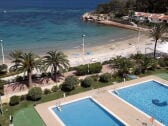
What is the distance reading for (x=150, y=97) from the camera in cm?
2988

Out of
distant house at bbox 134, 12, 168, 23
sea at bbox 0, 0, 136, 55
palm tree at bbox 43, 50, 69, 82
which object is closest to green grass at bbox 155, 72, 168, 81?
palm tree at bbox 43, 50, 69, 82

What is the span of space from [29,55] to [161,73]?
18.6 meters

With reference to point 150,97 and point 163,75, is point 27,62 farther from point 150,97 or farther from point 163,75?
point 163,75

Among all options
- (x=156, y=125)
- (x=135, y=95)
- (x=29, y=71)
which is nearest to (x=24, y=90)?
(x=29, y=71)

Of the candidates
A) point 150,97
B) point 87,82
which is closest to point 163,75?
point 150,97

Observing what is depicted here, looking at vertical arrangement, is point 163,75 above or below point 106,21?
below

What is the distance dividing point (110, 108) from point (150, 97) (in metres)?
5.92

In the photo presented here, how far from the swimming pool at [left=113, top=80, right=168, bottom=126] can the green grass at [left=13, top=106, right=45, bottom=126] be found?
9.93m

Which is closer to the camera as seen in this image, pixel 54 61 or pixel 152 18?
pixel 54 61

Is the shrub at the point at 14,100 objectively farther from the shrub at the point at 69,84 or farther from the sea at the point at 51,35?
the sea at the point at 51,35

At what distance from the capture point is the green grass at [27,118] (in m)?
24.4

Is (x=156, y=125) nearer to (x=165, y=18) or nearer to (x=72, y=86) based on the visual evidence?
(x=72, y=86)

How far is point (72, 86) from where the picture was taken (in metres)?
31.0

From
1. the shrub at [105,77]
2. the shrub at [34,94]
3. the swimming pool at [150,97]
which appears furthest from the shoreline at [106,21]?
the shrub at [34,94]
